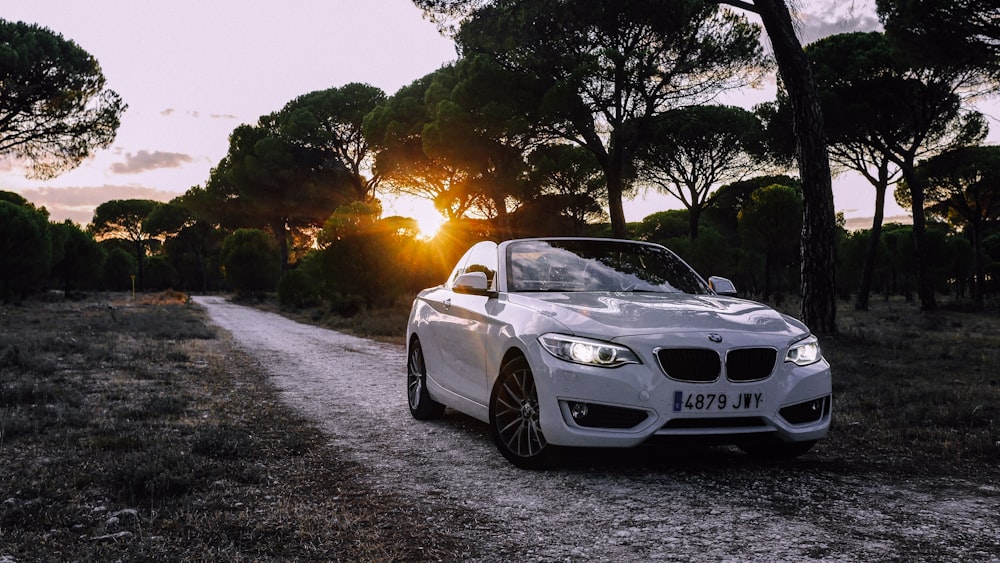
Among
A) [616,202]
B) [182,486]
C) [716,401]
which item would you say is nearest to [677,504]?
[716,401]

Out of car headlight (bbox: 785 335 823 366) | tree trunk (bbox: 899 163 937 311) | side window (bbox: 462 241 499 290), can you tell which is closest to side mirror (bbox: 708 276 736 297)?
car headlight (bbox: 785 335 823 366)

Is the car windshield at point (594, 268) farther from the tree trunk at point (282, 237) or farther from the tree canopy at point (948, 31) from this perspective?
the tree trunk at point (282, 237)

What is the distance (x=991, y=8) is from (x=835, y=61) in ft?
25.3

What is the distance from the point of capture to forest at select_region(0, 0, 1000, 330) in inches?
693

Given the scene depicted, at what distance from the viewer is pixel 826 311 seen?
507 inches

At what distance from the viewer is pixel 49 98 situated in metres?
27.6

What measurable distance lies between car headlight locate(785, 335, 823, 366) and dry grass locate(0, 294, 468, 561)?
2376mm

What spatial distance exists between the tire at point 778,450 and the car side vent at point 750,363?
60 cm

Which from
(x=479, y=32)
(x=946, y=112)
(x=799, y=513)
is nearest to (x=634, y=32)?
(x=479, y=32)

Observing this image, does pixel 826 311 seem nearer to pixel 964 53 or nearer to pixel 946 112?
pixel 964 53

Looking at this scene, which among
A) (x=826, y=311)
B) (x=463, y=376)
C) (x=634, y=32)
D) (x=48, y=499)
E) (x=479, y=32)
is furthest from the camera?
(x=634, y=32)

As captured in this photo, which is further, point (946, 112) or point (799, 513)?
point (946, 112)

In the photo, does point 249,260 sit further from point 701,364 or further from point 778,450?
point 701,364

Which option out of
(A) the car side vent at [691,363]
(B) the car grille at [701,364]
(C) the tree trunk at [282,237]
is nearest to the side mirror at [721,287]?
(B) the car grille at [701,364]
